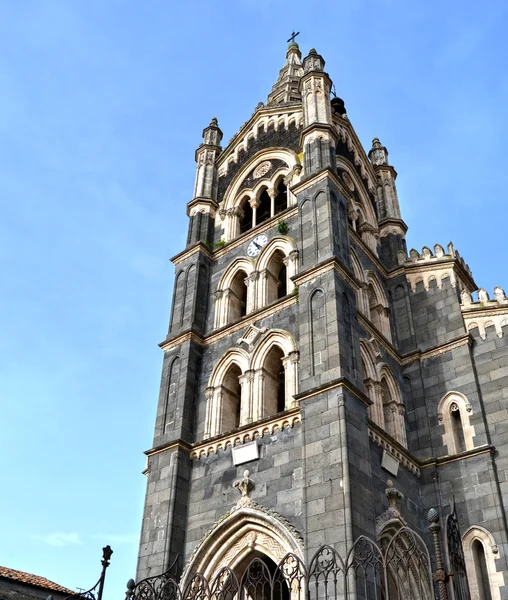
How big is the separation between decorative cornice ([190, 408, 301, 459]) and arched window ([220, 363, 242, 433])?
0.80 m

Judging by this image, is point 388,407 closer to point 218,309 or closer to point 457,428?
point 457,428

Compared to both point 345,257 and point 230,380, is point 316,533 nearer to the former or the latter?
point 230,380

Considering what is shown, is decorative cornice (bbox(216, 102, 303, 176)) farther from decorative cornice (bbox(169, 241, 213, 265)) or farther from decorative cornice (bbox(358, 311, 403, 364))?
decorative cornice (bbox(358, 311, 403, 364))

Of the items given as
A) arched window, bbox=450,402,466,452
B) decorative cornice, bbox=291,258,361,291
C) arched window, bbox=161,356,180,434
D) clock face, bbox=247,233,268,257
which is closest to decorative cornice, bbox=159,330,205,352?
arched window, bbox=161,356,180,434

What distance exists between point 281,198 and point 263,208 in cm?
88

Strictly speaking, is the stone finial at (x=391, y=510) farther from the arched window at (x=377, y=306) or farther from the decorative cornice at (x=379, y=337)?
the arched window at (x=377, y=306)

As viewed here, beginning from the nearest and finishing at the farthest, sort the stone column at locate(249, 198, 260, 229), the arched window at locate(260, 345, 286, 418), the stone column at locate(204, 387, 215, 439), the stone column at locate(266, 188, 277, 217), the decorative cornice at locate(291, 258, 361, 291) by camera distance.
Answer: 1. the decorative cornice at locate(291, 258, 361, 291)
2. the arched window at locate(260, 345, 286, 418)
3. the stone column at locate(204, 387, 215, 439)
4. the stone column at locate(266, 188, 277, 217)
5. the stone column at locate(249, 198, 260, 229)

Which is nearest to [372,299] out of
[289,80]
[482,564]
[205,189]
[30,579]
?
[205,189]

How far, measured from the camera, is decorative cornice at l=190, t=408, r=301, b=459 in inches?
734

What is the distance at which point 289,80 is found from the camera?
3634 cm

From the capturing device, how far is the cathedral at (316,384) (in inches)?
687

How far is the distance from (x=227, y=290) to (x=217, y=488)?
7656mm

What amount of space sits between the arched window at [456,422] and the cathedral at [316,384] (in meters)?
0.05

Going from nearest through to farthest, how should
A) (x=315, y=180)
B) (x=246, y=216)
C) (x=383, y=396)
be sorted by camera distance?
1. (x=383, y=396)
2. (x=315, y=180)
3. (x=246, y=216)
